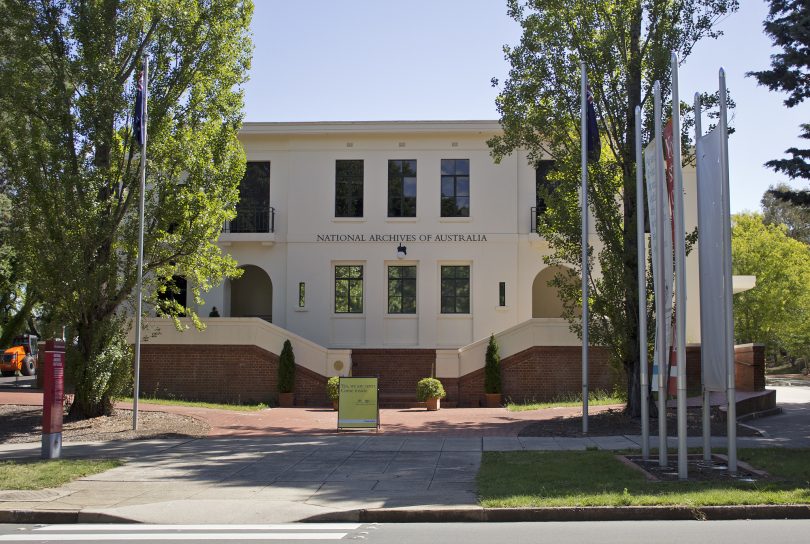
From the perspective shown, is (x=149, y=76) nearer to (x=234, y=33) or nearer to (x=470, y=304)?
(x=234, y=33)

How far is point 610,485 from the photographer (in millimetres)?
11078

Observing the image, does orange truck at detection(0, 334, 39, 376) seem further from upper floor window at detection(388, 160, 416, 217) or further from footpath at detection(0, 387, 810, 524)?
footpath at detection(0, 387, 810, 524)

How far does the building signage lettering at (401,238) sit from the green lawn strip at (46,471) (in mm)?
16235

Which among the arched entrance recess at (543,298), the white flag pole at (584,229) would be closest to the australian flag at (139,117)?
the white flag pole at (584,229)

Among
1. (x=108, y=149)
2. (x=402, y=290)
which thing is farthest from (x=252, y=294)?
(x=108, y=149)

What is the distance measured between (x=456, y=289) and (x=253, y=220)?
791 cm

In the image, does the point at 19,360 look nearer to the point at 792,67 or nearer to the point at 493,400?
the point at 493,400

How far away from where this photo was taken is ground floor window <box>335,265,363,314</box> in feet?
96.8

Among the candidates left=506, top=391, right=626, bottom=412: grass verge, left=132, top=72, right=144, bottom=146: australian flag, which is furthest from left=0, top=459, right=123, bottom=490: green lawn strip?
left=506, top=391, right=626, bottom=412: grass verge

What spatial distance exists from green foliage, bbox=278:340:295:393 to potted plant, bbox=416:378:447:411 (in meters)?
4.29

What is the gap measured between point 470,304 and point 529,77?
10686 millimetres

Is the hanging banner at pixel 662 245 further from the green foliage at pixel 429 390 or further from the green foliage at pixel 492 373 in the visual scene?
the green foliage at pixel 492 373

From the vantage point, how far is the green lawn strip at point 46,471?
39.5 ft

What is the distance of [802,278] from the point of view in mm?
45656
